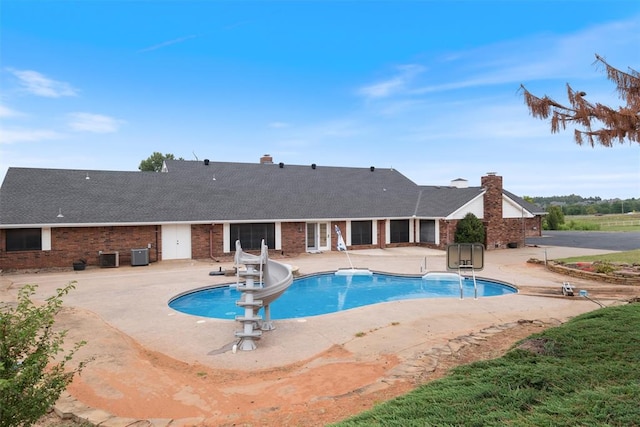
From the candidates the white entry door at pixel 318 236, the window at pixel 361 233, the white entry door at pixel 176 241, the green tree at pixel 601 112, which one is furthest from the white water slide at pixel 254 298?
the window at pixel 361 233

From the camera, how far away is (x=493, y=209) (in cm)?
2652

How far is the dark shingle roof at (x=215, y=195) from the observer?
1967cm

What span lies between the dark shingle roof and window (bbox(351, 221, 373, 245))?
769 mm

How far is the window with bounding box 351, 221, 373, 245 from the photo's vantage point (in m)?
26.0

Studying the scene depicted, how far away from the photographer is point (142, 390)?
19.5ft

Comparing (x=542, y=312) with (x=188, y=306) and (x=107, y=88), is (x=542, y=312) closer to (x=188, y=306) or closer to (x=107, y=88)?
(x=188, y=306)

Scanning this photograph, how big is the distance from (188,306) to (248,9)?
38.0ft

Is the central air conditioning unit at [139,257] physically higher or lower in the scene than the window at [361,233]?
lower

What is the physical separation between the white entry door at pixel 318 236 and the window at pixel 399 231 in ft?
15.7

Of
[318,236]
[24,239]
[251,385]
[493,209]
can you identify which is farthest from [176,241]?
[493,209]

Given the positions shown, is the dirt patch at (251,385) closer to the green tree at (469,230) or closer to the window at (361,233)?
the green tree at (469,230)

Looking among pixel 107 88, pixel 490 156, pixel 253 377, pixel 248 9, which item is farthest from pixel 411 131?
pixel 253 377

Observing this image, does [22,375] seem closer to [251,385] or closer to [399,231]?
[251,385]

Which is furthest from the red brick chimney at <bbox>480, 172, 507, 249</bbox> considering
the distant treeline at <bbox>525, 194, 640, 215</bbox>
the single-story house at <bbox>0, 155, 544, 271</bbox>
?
the distant treeline at <bbox>525, 194, 640, 215</bbox>
